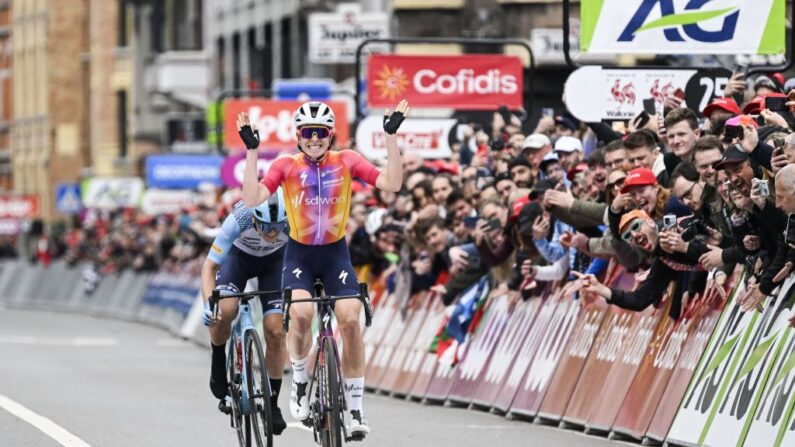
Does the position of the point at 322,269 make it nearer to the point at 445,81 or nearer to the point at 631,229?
the point at 631,229

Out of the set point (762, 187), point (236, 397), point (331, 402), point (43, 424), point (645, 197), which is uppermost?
point (762, 187)

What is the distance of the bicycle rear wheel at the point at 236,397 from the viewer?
14.5m

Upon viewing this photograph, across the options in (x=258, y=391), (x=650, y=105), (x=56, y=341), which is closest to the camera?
(x=258, y=391)

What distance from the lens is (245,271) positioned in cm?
1520

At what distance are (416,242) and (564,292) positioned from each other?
15.1 feet

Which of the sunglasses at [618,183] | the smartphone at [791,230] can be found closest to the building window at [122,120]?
the sunglasses at [618,183]

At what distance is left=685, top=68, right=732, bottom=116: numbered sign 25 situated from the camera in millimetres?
19156

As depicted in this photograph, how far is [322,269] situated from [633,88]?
579 centimetres

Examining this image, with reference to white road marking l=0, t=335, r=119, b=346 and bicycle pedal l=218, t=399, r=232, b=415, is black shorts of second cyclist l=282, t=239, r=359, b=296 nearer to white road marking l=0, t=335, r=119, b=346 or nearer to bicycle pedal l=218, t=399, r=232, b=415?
bicycle pedal l=218, t=399, r=232, b=415

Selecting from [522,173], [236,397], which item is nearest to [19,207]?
[522,173]

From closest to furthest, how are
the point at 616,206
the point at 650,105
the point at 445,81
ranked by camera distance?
the point at 616,206
the point at 650,105
the point at 445,81

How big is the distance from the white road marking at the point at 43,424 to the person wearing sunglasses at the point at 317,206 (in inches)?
86.8

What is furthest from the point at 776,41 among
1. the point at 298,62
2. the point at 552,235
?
the point at 298,62

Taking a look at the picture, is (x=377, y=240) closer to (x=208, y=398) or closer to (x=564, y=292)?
(x=208, y=398)
